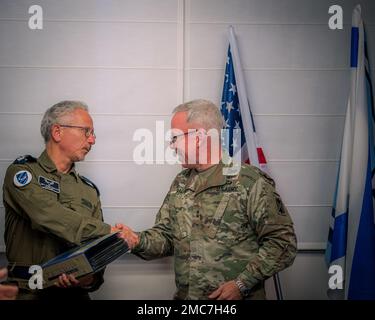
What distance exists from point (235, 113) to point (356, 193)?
2.35 feet

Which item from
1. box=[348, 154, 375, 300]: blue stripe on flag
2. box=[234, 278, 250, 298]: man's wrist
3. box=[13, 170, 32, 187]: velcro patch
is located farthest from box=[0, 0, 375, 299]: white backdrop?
box=[234, 278, 250, 298]: man's wrist

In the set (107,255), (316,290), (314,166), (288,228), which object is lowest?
(316,290)

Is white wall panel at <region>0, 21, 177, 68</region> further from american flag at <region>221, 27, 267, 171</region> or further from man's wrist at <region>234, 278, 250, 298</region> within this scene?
man's wrist at <region>234, 278, 250, 298</region>

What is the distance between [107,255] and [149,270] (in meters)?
0.60

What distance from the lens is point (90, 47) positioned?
6.53 feet

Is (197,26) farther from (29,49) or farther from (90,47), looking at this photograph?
(29,49)

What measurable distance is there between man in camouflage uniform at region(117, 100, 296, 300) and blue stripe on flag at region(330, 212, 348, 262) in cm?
54

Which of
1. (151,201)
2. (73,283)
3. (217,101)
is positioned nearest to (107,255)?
(73,283)

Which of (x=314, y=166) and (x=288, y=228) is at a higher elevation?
(x=314, y=166)

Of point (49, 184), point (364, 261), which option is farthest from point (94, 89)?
point (364, 261)

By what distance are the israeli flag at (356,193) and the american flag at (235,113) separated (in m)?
0.42

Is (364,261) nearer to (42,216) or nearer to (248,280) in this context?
(248,280)

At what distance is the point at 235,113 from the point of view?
80.6 inches

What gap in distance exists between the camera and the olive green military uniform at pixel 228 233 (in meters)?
1.45
